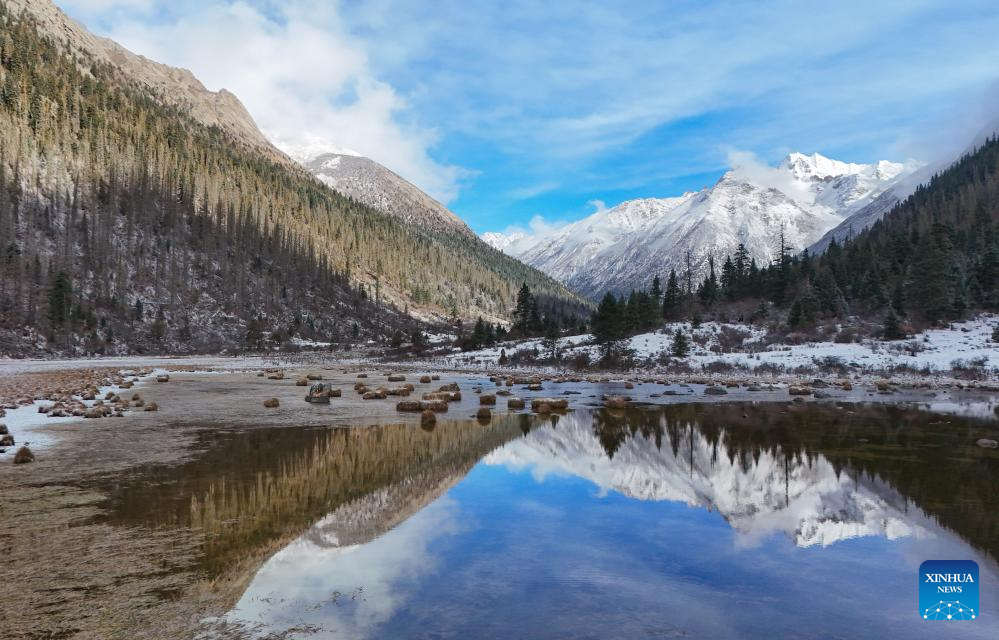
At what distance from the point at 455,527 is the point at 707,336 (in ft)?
240

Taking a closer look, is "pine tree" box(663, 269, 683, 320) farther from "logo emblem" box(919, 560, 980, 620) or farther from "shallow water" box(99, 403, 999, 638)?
"logo emblem" box(919, 560, 980, 620)

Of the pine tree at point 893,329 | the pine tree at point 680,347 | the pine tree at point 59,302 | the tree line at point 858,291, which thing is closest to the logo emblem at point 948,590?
the tree line at point 858,291

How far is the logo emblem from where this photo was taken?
24.0ft

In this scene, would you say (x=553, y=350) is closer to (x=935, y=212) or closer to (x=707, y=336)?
(x=707, y=336)

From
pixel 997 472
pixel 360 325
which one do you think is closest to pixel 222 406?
pixel 997 472

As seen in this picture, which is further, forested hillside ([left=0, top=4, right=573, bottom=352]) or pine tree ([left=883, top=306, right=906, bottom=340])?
forested hillside ([left=0, top=4, right=573, bottom=352])

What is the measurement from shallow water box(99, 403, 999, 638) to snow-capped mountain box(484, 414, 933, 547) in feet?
0.24

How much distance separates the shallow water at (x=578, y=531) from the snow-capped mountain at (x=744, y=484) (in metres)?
0.07

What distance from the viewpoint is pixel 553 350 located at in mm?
79688

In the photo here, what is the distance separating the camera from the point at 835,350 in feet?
210

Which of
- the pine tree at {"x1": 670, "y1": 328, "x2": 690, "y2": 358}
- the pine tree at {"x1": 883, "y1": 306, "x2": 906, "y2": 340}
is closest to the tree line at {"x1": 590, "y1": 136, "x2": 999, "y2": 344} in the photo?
the pine tree at {"x1": 883, "y1": 306, "x2": 906, "y2": 340}

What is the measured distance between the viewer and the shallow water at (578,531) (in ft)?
23.2

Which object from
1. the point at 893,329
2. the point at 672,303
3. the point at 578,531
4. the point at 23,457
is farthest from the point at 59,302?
the point at 893,329

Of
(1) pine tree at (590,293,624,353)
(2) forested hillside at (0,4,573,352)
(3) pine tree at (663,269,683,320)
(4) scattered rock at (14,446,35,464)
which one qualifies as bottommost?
(4) scattered rock at (14,446,35,464)
